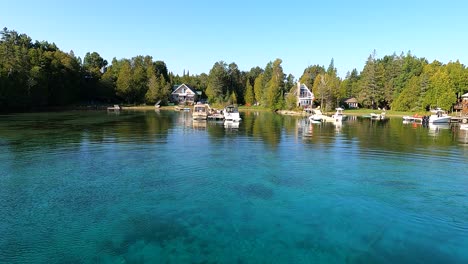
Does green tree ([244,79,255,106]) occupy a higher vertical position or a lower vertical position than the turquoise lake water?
higher

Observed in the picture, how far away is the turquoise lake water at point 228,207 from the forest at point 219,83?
2815 inches

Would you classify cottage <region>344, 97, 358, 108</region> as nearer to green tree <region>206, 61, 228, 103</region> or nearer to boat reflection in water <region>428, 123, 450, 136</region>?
green tree <region>206, 61, 228, 103</region>

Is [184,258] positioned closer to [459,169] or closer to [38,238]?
[38,238]

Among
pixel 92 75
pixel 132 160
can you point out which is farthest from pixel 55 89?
pixel 132 160

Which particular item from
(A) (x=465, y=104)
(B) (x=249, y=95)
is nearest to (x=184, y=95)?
(B) (x=249, y=95)

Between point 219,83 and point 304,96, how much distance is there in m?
36.7

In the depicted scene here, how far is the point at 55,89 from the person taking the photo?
332 feet

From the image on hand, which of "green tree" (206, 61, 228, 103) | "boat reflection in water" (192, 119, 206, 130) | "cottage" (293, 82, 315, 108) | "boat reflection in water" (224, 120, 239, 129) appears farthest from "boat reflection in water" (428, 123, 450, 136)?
"green tree" (206, 61, 228, 103)

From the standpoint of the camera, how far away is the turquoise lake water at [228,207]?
35.4 feet

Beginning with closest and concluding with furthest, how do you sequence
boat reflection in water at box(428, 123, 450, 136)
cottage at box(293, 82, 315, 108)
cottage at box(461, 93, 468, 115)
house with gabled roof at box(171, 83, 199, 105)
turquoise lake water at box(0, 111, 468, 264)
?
1. turquoise lake water at box(0, 111, 468, 264)
2. boat reflection in water at box(428, 123, 450, 136)
3. cottage at box(461, 93, 468, 115)
4. cottage at box(293, 82, 315, 108)
5. house with gabled roof at box(171, 83, 199, 105)

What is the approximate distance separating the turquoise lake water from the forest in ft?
235

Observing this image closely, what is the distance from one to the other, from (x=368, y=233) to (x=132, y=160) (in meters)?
17.0

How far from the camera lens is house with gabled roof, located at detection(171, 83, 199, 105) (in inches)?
5369

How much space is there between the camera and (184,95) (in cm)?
13738
